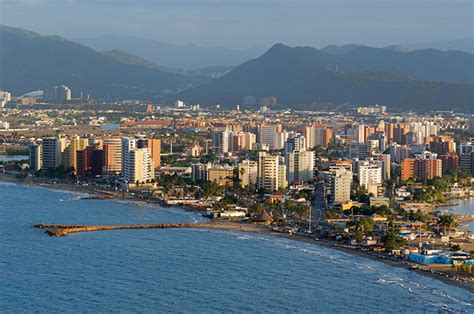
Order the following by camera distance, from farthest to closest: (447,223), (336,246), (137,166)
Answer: (137,166), (447,223), (336,246)

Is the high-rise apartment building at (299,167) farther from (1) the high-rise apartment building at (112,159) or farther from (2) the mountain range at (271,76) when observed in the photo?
(2) the mountain range at (271,76)

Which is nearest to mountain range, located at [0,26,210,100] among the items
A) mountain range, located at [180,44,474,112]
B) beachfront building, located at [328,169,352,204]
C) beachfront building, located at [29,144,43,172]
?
mountain range, located at [180,44,474,112]

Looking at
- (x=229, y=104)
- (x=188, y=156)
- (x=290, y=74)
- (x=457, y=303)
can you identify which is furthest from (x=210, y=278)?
(x=290, y=74)

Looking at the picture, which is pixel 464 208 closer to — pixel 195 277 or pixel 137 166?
pixel 137 166

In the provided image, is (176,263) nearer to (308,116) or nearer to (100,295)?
(100,295)

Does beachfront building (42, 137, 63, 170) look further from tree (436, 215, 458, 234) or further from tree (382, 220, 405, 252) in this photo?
tree (382, 220, 405, 252)

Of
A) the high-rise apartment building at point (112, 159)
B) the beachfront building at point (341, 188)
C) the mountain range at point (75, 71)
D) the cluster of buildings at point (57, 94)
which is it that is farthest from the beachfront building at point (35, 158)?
the mountain range at point (75, 71)

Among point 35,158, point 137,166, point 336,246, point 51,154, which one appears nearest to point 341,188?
point 137,166
